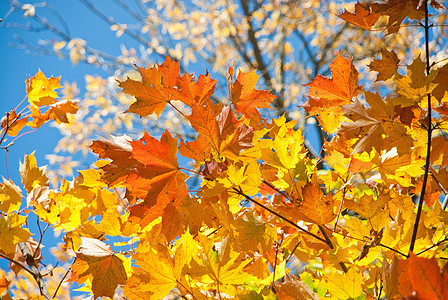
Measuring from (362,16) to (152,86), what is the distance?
550 mm

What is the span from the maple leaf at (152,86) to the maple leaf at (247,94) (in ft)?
0.47

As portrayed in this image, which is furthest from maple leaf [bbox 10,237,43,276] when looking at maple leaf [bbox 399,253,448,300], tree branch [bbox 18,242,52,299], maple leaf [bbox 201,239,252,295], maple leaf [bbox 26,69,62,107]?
maple leaf [bbox 399,253,448,300]

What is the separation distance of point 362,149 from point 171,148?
0.41 meters

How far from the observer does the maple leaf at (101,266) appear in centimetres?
73

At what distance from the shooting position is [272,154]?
0.69m

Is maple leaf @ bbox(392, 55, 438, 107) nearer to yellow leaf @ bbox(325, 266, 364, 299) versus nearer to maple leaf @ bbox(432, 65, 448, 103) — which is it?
maple leaf @ bbox(432, 65, 448, 103)

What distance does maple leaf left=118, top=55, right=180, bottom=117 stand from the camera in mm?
711

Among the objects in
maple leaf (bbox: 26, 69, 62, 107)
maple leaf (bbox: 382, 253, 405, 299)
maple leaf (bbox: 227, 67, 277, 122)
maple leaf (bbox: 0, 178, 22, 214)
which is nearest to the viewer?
maple leaf (bbox: 382, 253, 405, 299)

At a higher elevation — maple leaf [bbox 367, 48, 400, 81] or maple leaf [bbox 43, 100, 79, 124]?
maple leaf [bbox 43, 100, 79, 124]

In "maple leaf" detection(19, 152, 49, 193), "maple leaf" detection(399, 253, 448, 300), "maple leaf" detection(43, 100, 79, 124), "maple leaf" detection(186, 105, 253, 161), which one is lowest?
"maple leaf" detection(399, 253, 448, 300)

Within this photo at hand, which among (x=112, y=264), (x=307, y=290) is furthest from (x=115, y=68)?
(x=307, y=290)

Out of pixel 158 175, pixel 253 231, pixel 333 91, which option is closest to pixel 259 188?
pixel 253 231

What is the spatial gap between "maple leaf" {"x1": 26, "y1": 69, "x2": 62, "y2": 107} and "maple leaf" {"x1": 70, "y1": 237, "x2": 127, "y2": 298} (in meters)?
0.67

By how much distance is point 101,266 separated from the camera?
75cm
